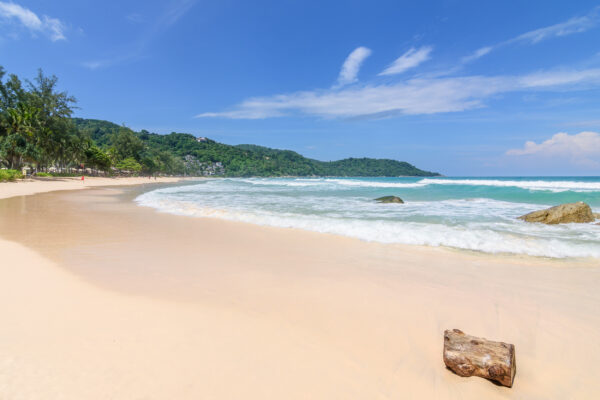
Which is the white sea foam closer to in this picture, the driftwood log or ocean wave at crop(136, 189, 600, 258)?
ocean wave at crop(136, 189, 600, 258)

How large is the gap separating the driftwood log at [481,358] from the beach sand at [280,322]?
2.9 inches

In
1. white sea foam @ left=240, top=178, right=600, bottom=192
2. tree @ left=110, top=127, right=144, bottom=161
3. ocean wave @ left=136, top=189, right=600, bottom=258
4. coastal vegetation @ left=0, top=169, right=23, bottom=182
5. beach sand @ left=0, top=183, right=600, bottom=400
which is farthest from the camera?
tree @ left=110, top=127, right=144, bottom=161

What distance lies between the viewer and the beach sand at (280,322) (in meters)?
2.01

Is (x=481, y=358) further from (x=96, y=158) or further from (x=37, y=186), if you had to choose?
(x=96, y=158)

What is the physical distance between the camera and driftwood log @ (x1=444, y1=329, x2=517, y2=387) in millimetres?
2010

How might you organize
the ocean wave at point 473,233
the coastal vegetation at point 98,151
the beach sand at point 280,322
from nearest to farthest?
the beach sand at point 280,322 → the ocean wave at point 473,233 → the coastal vegetation at point 98,151

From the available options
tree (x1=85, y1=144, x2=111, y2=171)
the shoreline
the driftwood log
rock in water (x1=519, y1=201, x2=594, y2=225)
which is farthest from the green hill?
the driftwood log

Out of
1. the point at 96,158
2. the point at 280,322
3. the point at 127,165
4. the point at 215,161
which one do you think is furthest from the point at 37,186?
the point at 215,161

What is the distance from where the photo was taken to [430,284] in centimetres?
395

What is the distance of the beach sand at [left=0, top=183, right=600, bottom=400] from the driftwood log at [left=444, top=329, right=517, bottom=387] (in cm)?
7

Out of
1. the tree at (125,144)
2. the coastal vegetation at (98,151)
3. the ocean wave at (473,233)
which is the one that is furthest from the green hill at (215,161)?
the ocean wave at (473,233)

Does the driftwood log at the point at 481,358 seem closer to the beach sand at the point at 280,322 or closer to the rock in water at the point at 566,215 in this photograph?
the beach sand at the point at 280,322

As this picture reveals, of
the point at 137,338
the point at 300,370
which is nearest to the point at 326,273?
the point at 300,370

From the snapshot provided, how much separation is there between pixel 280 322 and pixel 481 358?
174cm
